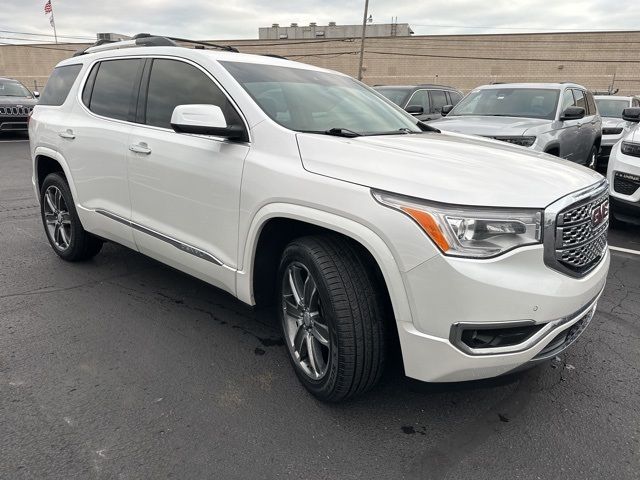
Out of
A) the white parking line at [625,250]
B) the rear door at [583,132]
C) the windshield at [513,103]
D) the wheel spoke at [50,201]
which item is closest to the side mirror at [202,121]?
the wheel spoke at [50,201]

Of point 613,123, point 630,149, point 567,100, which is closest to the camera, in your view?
point 630,149

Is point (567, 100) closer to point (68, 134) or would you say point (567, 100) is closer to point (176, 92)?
point (176, 92)

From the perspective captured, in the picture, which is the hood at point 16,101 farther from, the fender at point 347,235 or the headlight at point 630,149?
the headlight at point 630,149

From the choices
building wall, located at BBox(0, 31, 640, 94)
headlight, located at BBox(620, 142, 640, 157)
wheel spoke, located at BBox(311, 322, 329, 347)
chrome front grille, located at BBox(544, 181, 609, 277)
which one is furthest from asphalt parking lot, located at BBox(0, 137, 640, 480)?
building wall, located at BBox(0, 31, 640, 94)

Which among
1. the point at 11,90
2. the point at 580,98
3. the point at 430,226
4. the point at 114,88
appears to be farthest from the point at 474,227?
the point at 11,90

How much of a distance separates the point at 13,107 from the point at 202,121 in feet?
45.1

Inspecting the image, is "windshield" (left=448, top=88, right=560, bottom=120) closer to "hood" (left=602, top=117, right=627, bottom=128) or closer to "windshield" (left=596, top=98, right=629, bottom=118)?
"hood" (left=602, top=117, right=627, bottom=128)

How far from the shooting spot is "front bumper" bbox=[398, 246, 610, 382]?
1.95 metres

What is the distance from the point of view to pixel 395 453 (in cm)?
224

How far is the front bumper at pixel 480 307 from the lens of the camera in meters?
1.95

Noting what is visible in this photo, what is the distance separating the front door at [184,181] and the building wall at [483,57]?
145ft

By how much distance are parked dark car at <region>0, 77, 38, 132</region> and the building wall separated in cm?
3283

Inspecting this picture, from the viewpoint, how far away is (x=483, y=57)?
4422 centimetres

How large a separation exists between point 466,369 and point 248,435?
1071mm
